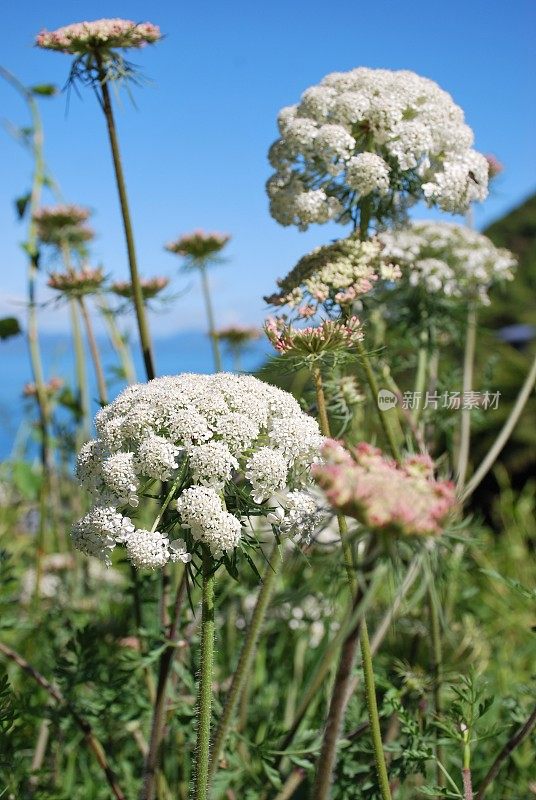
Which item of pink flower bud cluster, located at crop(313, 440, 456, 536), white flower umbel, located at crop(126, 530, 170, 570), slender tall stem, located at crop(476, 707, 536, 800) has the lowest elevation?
slender tall stem, located at crop(476, 707, 536, 800)

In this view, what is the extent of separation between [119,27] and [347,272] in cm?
125

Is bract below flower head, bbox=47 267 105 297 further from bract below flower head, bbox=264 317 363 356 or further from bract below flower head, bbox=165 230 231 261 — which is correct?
bract below flower head, bbox=264 317 363 356

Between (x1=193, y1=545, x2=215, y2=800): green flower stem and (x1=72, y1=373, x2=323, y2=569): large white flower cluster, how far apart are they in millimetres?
108

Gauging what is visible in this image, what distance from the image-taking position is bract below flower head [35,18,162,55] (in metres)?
3.02

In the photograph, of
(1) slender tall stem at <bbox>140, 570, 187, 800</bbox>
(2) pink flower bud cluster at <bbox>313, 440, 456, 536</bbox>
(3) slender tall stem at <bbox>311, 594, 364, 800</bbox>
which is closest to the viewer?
(2) pink flower bud cluster at <bbox>313, 440, 456, 536</bbox>

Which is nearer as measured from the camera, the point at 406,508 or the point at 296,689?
the point at 406,508

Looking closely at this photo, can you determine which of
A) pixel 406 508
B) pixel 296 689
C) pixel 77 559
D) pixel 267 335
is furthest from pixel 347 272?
pixel 77 559

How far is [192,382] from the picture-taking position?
7.45ft

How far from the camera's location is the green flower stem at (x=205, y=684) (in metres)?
2.05

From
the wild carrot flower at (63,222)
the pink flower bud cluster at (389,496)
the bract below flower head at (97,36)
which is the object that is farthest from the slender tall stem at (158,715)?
the wild carrot flower at (63,222)

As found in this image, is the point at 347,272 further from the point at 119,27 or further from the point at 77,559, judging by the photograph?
the point at 77,559

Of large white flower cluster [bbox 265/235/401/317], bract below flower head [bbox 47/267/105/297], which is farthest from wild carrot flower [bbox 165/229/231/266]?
large white flower cluster [bbox 265/235/401/317]

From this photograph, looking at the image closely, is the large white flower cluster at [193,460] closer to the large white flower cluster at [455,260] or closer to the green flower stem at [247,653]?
the green flower stem at [247,653]

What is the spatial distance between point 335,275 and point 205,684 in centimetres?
137
